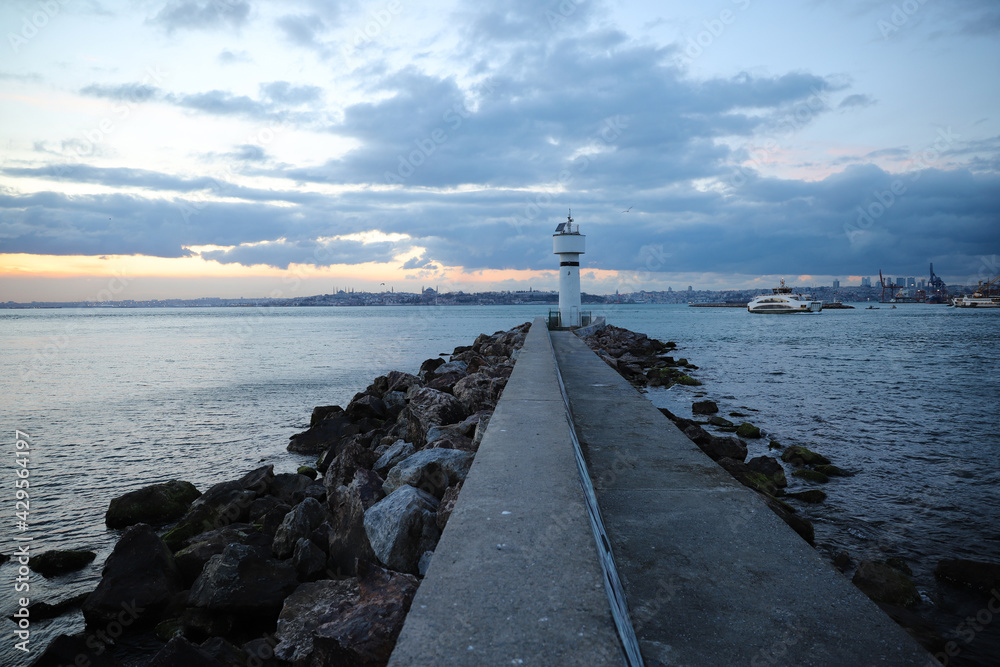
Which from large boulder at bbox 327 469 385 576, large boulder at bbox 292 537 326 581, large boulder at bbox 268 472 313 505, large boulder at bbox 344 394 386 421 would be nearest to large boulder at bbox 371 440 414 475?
large boulder at bbox 268 472 313 505

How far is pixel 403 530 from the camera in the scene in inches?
159

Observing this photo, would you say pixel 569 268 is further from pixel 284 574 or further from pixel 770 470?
pixel 284 574

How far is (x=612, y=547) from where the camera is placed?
345cm

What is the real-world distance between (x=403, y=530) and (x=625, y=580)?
5.73ft

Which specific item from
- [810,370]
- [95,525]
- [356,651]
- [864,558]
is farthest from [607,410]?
[810,370]

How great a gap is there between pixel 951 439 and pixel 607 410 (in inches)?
321

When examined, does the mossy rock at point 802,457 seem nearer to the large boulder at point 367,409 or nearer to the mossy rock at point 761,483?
the mossy rock at point 761,483

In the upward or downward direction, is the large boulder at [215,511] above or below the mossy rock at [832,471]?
above

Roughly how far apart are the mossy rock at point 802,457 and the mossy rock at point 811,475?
48 cm

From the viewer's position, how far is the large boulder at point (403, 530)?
156 inches

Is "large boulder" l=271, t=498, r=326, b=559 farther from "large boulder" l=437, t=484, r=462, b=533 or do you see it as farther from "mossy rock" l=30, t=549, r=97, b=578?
"mossy rock" l=30, t=549, r=97, b=578

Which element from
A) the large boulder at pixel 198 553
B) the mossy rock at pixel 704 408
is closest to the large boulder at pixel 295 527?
the large boulder at pixel 198 553

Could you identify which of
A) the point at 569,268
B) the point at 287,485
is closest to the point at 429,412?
the point at 287,485

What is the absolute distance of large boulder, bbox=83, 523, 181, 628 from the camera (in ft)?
14.3
